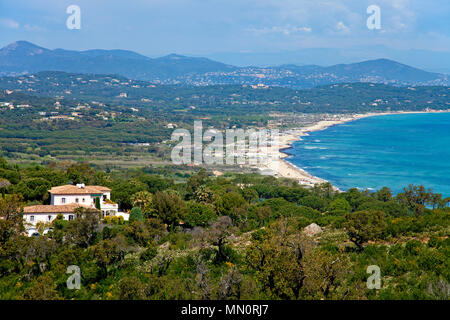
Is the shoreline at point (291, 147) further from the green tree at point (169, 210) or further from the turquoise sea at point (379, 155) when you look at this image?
the green tree at point (169, 210)

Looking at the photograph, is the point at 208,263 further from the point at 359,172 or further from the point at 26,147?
the point at 26,147

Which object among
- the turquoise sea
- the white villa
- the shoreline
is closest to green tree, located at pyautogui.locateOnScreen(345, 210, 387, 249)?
the white villa

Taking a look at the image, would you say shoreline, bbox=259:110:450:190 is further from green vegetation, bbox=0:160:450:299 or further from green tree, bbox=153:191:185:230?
green tree, bbox=153:191:185:230

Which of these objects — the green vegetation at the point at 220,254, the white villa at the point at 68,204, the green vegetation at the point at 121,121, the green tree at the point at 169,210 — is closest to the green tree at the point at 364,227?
the green vegetation at the point at 220,254

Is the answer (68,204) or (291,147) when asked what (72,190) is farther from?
(291,147)

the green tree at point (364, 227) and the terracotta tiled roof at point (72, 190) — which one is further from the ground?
the green tree at point (364, 227)

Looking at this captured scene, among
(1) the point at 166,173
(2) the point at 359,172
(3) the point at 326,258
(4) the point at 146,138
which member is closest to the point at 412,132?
(2) the point at 359,172
